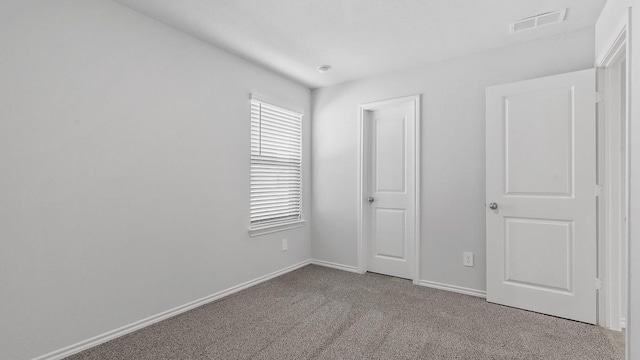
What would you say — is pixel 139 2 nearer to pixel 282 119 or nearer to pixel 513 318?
pixel 282 119

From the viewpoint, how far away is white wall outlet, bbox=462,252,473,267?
305 cm

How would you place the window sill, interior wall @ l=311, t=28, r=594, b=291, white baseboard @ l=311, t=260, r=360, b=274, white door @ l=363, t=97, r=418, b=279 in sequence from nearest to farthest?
interior wall @ l=311, t=28, r=594, b=291, the window sill, white door @ l=363, t=97, r=418, b=279, white baseboard @ l=311, t=260, r=360, b=274

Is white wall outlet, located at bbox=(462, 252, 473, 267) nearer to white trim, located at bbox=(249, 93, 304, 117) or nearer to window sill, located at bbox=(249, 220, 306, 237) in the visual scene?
window sill, located at bbox=(249, 220, 306, 237)

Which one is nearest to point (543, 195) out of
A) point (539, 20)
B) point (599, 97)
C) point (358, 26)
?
point (599, 97)

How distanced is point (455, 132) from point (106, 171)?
3.11m

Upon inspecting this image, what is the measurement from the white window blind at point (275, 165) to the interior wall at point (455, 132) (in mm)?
689

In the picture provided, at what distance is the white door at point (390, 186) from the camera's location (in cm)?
352

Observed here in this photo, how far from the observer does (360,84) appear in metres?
3.78

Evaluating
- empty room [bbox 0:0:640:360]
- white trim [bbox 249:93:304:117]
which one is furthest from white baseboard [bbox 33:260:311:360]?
white trim [bbox 249:93:304:117]

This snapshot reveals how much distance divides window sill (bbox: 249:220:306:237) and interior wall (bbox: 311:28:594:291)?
2.19 feet

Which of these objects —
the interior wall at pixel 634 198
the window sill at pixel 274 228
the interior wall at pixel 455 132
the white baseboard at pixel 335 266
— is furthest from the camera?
the white baseboard at pixel 335 266

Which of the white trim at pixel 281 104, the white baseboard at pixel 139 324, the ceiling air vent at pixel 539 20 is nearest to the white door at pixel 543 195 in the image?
the ceiling air vent at pixel 539 20

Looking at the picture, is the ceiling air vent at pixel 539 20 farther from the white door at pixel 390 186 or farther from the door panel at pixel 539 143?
the white door at pixel 390 186

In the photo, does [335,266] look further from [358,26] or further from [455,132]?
[358,26]
